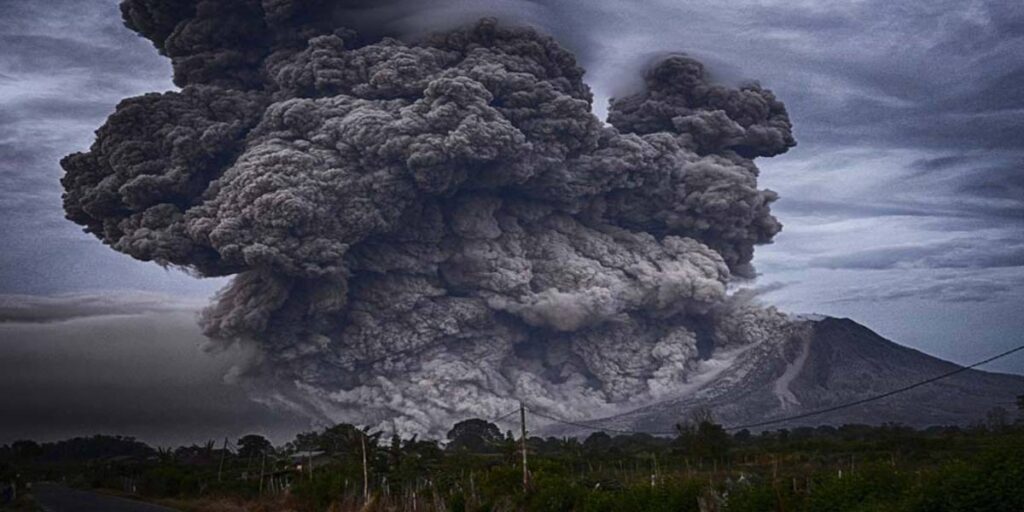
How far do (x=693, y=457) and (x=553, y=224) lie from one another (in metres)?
32.1

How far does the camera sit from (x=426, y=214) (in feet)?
261

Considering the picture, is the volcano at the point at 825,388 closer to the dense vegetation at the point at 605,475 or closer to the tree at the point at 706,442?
the dense vegetation at the point at 605,475

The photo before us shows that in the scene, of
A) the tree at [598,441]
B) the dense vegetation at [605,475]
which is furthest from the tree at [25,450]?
the tree at [598,441]

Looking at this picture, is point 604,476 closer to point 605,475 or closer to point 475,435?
point 605,475

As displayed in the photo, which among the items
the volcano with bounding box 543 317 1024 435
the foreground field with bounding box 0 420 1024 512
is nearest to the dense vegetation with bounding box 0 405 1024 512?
the foreground field with bounding box 0 420 1024 512

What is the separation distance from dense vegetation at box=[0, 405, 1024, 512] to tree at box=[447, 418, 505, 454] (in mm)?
122

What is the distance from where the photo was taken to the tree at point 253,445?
265ft

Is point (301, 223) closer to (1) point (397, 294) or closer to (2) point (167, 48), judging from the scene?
(1) point (397, 294)

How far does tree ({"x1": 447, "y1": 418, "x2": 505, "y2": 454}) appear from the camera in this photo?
252 ft

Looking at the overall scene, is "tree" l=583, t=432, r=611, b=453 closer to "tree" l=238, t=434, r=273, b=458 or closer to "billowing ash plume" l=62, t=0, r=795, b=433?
"billowing ash plume" l=62, t=0, r=795, b=433

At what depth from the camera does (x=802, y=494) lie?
22.0 meters

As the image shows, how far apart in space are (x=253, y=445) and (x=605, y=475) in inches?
1727

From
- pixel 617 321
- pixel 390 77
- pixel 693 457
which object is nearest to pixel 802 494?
pixel 693 457

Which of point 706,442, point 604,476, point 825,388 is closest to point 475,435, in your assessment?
point 706,442
